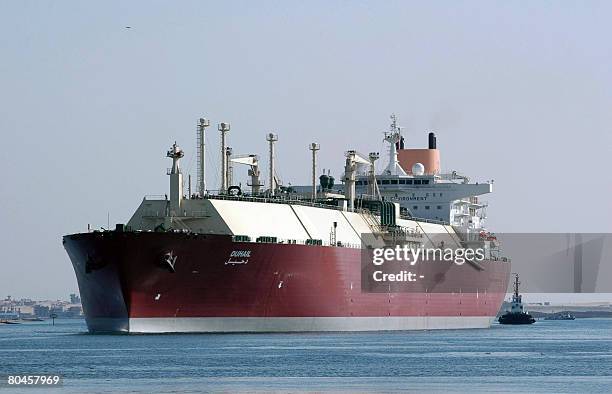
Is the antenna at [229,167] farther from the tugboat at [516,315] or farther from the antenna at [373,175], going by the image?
the tugboat at [516,315]

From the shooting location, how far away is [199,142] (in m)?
84.6

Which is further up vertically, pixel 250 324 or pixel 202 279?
pixel 202 279

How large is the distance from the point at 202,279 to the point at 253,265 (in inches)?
119

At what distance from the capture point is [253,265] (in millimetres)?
75875

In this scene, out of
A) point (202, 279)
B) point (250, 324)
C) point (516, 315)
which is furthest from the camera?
point (516, 315)

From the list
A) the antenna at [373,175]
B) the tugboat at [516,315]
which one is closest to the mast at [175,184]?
the antenna at [373,175]

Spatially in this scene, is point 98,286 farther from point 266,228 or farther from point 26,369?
point 26,369

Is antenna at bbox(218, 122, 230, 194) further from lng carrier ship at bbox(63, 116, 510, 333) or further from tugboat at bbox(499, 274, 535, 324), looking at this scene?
tugboat at bbox(499, 274, 535, 324)

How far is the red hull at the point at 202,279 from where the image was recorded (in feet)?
240

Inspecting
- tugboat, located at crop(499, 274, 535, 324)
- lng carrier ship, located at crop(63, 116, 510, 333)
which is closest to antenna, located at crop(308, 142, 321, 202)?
lng carrier ship, located at crop(63, 116, 510, 333)

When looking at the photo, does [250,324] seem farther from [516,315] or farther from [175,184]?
[516,315]

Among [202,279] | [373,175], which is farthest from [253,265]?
[373,175]

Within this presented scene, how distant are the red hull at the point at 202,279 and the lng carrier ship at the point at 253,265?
0.17 feet

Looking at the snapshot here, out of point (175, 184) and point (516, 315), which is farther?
point (516, 315)
